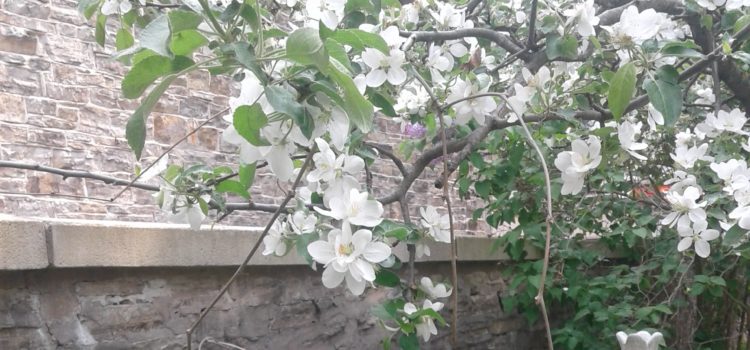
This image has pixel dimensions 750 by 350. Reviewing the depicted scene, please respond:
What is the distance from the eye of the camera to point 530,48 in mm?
2156

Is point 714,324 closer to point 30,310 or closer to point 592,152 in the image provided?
point 592,152

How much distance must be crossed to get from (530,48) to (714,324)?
2.34 metres

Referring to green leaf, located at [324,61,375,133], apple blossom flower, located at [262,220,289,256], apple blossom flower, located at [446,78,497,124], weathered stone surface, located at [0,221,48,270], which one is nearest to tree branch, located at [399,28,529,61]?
apple blossom flower, located at [446,78,497,124]

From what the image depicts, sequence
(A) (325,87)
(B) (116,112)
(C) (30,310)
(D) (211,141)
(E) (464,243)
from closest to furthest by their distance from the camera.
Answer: (A) (325,87), (C) (30,310), (E) (464,243), (B) (116,112), (D) (211,141)

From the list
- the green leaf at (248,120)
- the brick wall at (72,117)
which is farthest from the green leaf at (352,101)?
the brick wall at (72,117)

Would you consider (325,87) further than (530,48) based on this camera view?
No

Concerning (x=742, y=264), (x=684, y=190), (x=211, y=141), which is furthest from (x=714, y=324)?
(x=211, y=141)

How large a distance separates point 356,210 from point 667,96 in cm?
65

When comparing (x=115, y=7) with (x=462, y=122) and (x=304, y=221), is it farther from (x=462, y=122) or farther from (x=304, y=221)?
(x=462, y=122)

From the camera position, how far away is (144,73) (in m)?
→ 0.89

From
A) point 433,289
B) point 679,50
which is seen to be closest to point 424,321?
point 433,289

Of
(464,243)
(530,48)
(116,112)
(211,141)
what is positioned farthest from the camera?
(211,141)

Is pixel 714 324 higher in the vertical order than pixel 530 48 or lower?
lower

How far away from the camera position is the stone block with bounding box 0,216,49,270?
69.8 inches
